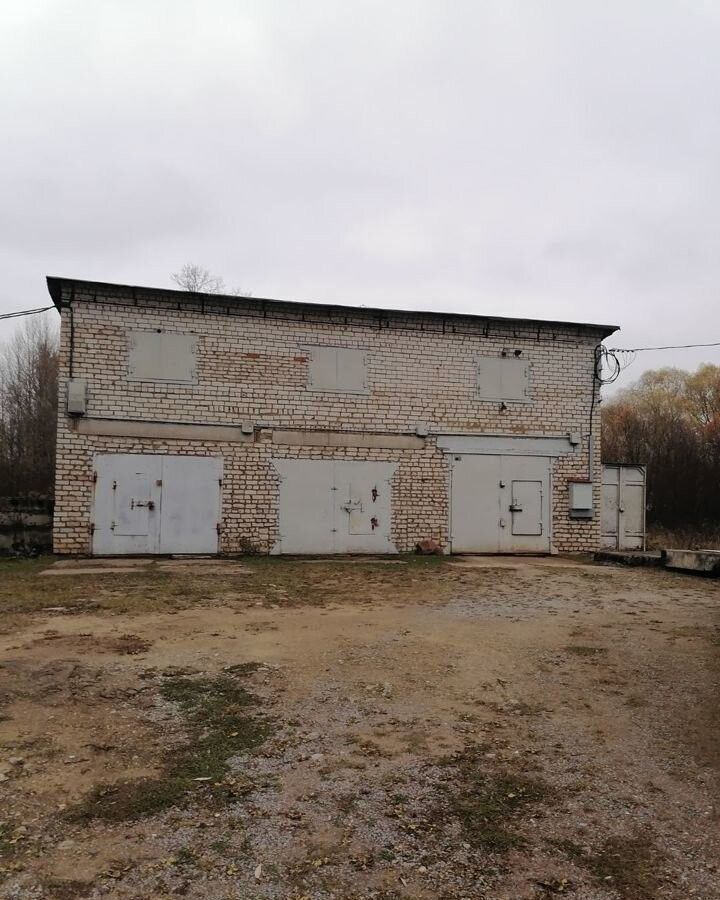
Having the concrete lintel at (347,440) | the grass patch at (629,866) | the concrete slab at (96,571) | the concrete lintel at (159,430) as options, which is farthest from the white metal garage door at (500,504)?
the grass patch at (629,866)

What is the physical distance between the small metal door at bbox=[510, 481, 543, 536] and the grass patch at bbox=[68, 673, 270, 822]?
35.1 feet

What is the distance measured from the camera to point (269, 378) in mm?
13727

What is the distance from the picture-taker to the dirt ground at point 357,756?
2.40 metres

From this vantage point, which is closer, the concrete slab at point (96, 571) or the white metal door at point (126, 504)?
the concrete slab at point (96, 571)

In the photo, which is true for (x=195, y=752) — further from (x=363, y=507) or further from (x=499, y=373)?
(x=499, y=373)

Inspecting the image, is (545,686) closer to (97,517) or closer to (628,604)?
(628,604)

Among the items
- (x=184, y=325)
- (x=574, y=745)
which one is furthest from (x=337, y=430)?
(x=574, y=745)

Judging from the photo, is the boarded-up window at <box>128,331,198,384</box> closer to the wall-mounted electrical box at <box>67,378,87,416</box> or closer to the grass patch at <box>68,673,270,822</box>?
the wall-mounted electrical box at <box>67,378,87,416</box>

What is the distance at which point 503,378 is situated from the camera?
1478 centimetres

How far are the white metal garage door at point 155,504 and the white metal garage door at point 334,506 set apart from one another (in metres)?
1.43

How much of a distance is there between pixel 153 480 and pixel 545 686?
Answer: 10.1 metres

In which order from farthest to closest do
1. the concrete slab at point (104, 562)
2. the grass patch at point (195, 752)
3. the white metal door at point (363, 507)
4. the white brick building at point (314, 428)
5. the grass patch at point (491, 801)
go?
the white metal door at point (363, 507) → the white brick building at point (314, 428) → the concrete slab at point (104, 562) → the grass patch at point (195, 752) → the grass patch at point (491, 801)

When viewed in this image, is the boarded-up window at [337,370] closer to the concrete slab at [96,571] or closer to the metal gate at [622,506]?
the concrete slab at [96,571]

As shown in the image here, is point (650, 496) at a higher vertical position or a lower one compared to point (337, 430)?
lower
